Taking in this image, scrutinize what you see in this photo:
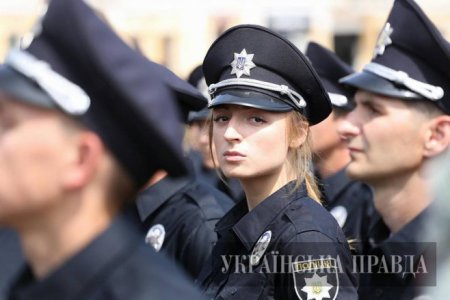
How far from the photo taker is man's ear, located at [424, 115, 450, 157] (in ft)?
15.0

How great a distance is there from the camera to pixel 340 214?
579cm

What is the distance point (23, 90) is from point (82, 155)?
197 millimetres

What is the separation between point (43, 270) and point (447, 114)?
9.07 feet

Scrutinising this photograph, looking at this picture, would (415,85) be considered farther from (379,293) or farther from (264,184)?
(264,184)

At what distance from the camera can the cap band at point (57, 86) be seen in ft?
7.19

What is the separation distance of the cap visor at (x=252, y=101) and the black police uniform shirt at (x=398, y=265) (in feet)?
3.06

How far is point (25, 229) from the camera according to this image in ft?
7.47

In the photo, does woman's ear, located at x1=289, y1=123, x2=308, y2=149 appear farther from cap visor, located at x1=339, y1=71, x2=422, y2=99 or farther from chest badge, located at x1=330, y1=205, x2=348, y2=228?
chest badge, located at x1=330, y1=205, x2=348, y2=228

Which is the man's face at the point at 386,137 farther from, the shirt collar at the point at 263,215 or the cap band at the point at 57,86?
the cap band at the point at 57,86

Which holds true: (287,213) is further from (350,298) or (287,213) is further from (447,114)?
(447,114)

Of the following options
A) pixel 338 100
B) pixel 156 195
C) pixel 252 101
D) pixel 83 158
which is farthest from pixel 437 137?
pixel 83 158

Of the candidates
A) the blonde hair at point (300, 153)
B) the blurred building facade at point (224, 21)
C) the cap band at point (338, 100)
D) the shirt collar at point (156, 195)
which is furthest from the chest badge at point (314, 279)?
the blurred building facade at point (224, 21)

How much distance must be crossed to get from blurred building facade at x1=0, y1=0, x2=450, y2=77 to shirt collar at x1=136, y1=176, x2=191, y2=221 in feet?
68.3

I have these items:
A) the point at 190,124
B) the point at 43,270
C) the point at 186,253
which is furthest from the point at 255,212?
the point at 190,124
